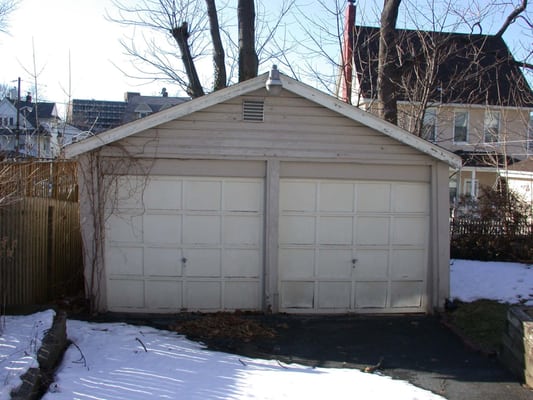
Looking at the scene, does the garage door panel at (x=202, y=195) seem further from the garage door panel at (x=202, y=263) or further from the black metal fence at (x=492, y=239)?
the black metal fence at (x=492, y=239)

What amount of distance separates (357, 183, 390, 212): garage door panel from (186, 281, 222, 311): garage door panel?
2.72 m

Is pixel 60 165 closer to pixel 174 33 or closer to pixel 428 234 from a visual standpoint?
pixel 174 33

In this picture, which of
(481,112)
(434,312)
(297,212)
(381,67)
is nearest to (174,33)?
(381,67)

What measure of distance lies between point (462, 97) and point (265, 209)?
45.4ft

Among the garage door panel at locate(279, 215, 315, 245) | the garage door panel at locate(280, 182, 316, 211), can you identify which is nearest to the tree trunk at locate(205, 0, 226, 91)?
the garage door panel at locate(280, 182, 316, 211)

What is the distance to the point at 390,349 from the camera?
7082 millimetres

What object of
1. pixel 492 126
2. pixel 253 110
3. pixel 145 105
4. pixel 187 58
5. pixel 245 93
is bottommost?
pixel 253 110

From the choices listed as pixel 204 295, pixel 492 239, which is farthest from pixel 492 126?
pixel 204 295

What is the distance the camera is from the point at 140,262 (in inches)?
337

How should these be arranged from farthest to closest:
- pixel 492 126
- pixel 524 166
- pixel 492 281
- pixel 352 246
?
1. pixel 492 126
2. pixel 524 166
3. pixel 492 281
4. pixel 352 246

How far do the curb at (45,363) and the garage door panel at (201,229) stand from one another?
2.52m

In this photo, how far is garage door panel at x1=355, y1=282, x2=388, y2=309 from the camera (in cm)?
888

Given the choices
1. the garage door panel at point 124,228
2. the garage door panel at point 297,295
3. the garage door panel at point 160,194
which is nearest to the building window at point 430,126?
the garage door panel at point 297,295

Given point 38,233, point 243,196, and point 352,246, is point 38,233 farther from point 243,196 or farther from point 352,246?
point 352,246
